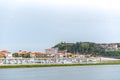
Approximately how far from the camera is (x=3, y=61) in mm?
130000

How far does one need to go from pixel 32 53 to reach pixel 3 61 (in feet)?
141

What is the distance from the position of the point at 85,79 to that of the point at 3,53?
98283 mm

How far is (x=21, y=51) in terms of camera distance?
566 feet

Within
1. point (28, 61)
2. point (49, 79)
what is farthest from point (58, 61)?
point (49, 79)

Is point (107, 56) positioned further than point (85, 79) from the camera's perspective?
Yes

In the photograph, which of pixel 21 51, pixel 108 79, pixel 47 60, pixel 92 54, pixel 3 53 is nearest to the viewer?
pixel 108 79

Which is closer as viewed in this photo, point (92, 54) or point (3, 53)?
point (3, 53)

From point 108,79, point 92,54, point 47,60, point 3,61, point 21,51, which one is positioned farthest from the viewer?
point 92,54

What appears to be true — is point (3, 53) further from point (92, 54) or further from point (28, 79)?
point (28, 79)

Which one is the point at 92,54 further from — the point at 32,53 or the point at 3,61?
the point at 3,61

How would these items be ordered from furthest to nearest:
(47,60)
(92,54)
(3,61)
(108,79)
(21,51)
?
(92,54)
(21,51)
(47,60)
(3,61)
(108,79)

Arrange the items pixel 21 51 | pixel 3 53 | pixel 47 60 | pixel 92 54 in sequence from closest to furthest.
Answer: pixel 47 60
pixel 3 53
pixel 21 51
pixel 92 54

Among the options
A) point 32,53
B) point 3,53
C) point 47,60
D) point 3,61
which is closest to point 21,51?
point 32,53

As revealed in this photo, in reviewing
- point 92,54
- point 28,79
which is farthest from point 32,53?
point 28,79
